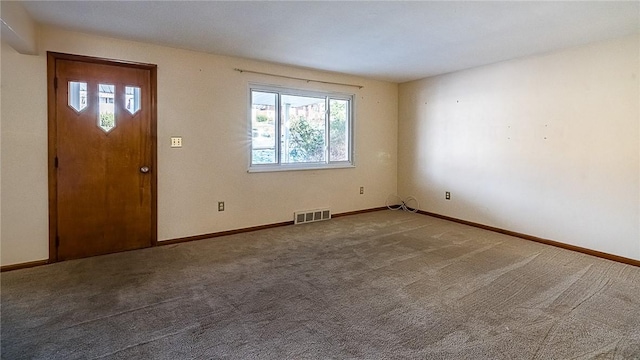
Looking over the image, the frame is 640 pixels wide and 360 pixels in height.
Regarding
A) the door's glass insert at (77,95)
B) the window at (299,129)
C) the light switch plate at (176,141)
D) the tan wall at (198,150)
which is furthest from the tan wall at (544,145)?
the door's glass insert at (77,95)

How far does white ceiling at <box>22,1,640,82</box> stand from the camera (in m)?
2.79

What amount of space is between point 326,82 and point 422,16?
2.48m

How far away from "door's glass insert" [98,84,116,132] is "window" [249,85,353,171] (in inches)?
65.0

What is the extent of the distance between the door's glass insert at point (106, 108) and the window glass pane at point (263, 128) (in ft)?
5.45

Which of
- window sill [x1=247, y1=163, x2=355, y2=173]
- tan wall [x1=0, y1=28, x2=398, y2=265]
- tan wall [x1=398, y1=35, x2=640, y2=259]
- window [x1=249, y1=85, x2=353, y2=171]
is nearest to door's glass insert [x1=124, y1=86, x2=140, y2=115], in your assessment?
tan wall [x1=0, y1=28, x2=398, y2=265]

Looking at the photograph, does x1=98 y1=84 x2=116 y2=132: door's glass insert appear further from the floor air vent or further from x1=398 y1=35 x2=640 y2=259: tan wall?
x1=398 y1=35 x2=640 y2=259: tan wall

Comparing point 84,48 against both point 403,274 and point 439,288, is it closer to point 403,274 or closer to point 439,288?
point 403,274

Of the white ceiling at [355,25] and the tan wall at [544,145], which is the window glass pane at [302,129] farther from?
the tan wall at [544,145]

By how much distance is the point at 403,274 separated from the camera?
124 inches

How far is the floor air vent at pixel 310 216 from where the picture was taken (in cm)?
513

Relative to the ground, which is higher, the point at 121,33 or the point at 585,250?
the point at 121,33

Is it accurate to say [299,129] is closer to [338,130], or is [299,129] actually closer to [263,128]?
[263,128]

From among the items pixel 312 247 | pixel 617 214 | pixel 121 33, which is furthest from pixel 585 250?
pixel 121 33

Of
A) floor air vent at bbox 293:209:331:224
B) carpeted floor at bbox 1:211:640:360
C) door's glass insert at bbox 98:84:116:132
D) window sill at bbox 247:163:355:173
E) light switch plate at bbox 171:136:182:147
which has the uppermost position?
door's glass insert at bbox 98:84:116:132
